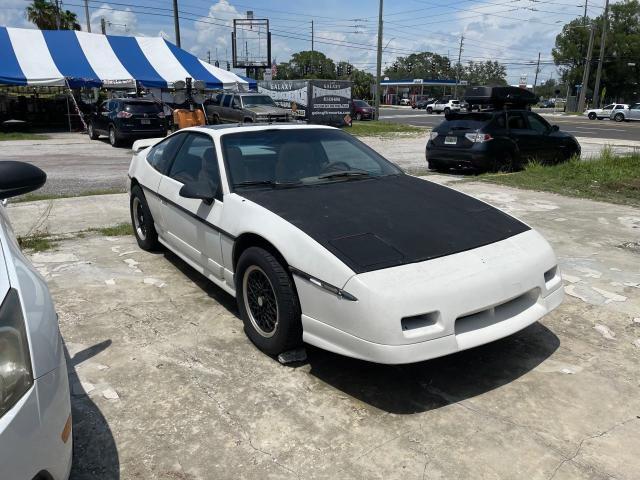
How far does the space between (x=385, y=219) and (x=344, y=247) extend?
523 millimetres

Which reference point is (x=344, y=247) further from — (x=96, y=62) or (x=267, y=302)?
(x=96, y=62)

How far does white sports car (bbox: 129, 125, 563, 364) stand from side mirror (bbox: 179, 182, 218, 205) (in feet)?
0.04

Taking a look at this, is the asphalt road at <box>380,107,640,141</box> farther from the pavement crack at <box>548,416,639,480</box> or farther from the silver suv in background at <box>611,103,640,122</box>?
the pavement crack at <box>548,416,639,480</box>

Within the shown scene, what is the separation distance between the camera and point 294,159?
4.17 m

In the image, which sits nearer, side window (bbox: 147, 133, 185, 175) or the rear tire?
side window (bbox: 147, 133, 185, 175)

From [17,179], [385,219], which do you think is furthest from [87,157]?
[385,219]

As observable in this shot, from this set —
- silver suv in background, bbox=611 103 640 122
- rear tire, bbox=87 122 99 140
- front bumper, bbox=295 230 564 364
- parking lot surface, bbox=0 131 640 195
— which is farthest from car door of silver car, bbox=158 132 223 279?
silver suv in background, bbox=611 103 640 122

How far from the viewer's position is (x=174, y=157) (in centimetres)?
479

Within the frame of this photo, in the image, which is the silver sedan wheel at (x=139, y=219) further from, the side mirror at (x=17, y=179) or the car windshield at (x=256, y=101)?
the car windshield at (x=256, y=101)

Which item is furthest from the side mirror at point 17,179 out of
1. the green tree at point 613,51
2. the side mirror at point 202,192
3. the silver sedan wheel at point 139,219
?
the green tree at point 613,51

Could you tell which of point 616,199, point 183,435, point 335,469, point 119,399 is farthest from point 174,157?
point 616,199

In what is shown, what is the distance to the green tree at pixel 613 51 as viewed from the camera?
6222 centimetres

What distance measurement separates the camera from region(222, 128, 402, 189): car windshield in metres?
3.97

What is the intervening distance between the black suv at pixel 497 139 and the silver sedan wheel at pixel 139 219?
727cm
